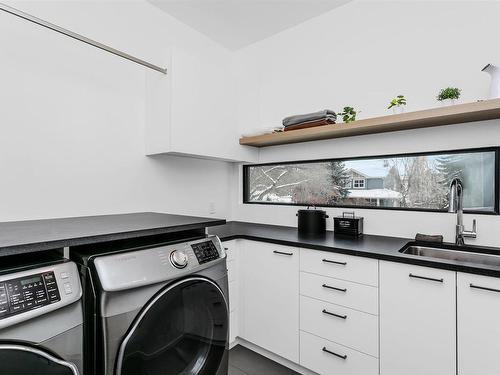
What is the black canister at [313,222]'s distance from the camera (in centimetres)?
218

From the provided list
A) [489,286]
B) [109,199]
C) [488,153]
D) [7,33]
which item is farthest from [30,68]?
[488,153]

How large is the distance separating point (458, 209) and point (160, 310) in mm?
1764

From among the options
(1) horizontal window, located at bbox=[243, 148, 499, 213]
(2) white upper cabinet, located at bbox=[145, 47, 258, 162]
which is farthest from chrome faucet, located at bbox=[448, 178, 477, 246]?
(2) white upper cabinet, located at bbox=[145, 47, 258, 162]

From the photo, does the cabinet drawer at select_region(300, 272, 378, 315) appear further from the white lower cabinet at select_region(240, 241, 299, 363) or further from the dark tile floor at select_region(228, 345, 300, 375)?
the dark tile floor at select_region(228, 345, 300, 375)

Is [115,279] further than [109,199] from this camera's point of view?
No

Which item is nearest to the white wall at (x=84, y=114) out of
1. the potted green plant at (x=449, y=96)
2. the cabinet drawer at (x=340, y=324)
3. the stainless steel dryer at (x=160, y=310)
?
the stainless steel dryer at (x=160, y=310)

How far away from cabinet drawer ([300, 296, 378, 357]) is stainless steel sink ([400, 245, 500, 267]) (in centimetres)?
47

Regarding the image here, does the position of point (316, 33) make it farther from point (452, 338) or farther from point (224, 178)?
point (452, 338)

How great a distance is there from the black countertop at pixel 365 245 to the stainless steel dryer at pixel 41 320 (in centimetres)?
112

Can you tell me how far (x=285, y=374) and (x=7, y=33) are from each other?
8.65 ft

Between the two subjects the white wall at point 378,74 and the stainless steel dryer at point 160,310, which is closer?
the stainless steel dryer at point 160,310

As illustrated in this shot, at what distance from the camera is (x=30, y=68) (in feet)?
5.25

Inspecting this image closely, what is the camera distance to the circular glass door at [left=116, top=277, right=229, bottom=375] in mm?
1059

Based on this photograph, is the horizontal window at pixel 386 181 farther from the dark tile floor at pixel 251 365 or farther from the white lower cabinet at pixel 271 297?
the dark tile floor at pixel 251 365
